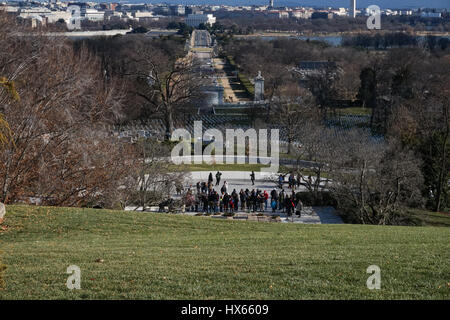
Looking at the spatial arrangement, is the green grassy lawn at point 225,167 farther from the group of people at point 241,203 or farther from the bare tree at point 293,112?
the group of people at point 241,203

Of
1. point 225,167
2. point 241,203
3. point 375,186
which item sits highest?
point 375,186

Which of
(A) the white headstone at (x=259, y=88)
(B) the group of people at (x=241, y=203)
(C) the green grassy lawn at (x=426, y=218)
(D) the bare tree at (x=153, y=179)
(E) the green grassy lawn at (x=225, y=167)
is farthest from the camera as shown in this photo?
(A) the white headstone at (x=259, y=88)

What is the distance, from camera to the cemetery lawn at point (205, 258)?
786 centimetres

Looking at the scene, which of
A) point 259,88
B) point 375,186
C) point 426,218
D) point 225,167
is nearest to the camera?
point 375,186

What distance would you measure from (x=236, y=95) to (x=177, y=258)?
51.4 m

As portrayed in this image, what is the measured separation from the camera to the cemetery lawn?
25.8 feet

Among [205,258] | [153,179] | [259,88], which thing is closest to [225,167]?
[153,179]

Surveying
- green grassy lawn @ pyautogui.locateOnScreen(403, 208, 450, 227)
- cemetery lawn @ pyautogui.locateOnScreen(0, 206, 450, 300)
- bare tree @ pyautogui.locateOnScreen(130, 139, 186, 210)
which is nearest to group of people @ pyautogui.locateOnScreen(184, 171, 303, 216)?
bare tree @ pyautogui.locateOnScreen(130, 139, 186, 210)

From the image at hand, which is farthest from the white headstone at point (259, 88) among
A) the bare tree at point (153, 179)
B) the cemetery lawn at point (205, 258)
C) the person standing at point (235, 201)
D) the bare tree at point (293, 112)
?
the cemetery lawn at point (205, 258)

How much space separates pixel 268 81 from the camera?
56594 millimetres

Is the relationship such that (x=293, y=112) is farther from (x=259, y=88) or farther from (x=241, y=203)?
(x=259, y=88)

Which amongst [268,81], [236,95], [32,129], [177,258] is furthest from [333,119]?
[177,258]

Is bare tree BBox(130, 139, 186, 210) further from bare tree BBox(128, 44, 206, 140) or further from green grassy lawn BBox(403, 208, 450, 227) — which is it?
bare tree BBox(128, 44, 206, 140)

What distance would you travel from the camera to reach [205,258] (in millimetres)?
9953
